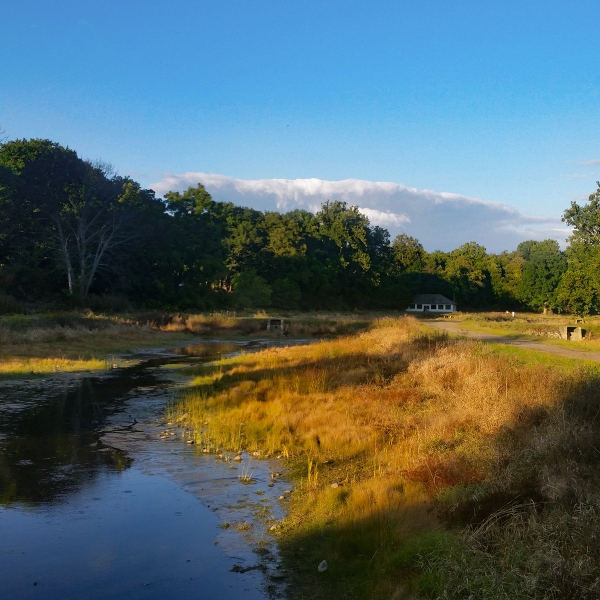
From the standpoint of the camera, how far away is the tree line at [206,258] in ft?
190

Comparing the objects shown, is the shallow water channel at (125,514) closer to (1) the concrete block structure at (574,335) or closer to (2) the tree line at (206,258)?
(1) the concrete block structure at (574,335)

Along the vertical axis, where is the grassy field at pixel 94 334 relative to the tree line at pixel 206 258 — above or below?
below

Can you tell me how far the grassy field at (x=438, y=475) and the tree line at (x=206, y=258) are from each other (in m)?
40.5

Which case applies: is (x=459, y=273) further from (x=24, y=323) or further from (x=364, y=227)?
(x=24, y=323)

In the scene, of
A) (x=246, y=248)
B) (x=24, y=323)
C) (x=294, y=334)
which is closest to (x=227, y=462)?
(x=24, y=323)

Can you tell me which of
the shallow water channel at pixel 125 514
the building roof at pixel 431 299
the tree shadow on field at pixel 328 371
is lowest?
the shallow water channel at pixel 125 514

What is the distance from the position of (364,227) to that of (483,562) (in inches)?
4917

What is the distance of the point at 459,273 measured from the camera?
122 metres

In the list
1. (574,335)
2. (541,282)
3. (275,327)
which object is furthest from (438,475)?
(541,282)

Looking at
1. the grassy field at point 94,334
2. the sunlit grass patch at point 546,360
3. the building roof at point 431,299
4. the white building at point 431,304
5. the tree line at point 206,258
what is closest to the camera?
the sunlit grass patch at point 546,360

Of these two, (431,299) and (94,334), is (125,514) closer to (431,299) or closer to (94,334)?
(94,334)

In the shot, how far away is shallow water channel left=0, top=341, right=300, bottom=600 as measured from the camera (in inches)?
297

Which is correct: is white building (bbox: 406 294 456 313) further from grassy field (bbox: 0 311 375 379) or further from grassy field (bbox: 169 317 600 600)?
grassy field (bbox: 169 317 600 600)

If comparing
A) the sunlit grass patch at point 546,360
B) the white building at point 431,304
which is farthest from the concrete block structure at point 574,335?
the white building at point 431,304
